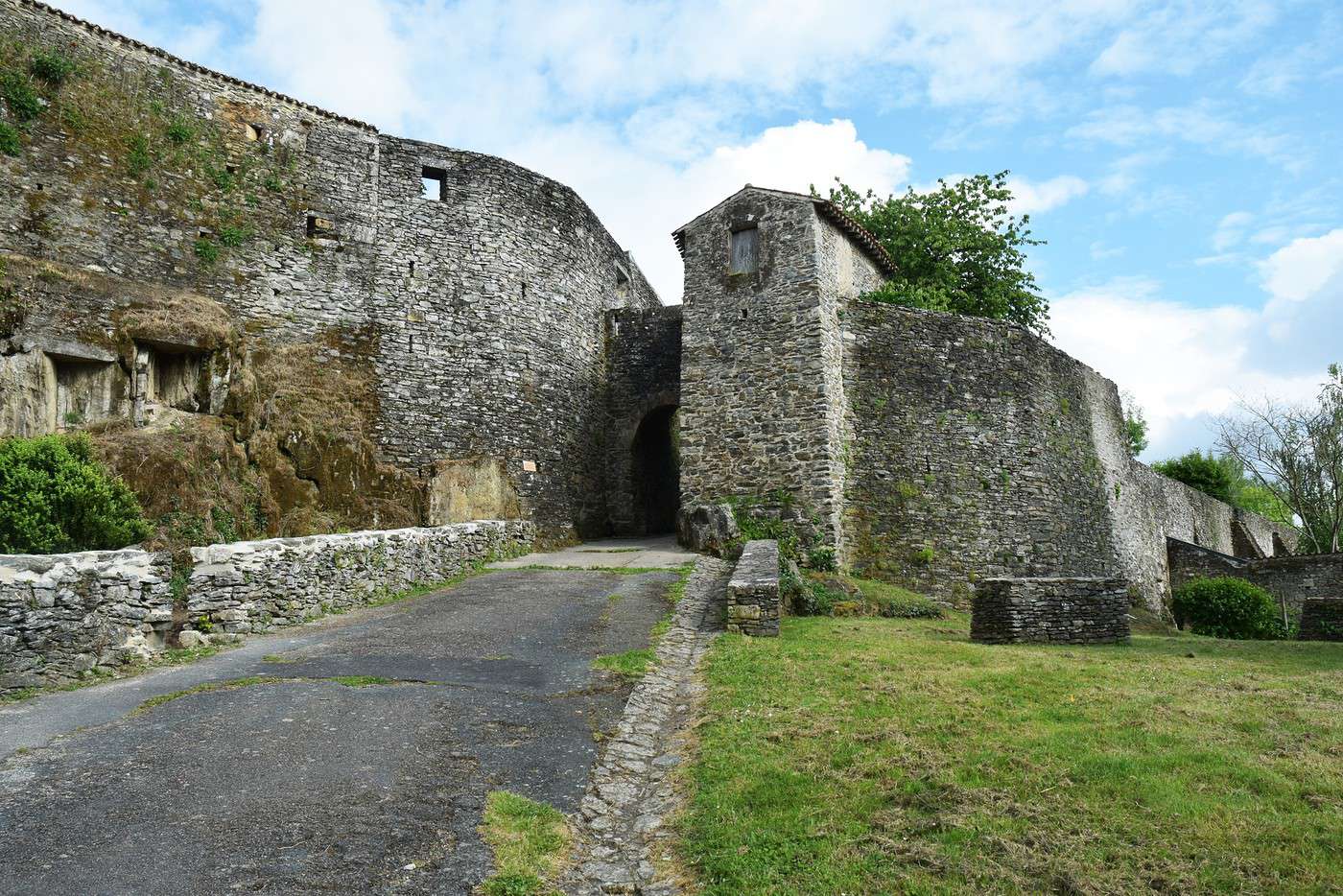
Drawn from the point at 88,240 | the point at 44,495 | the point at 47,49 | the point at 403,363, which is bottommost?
the point at 44,495

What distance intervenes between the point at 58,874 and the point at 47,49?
19.7 meters

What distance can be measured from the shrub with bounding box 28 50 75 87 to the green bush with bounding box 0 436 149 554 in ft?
33.9

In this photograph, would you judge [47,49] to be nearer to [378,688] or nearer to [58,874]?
[378,688]

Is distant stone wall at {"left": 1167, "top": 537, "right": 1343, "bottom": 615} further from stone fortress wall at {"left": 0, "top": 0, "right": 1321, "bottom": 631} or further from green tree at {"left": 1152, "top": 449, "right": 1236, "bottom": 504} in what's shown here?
green tree at {"left": 1152, "top": 449, "right": 1236, "bottom": 504}

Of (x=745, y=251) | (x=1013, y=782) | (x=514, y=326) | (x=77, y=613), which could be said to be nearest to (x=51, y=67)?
(x=514, y=326)

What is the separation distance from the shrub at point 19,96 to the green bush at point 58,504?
9.50 metres

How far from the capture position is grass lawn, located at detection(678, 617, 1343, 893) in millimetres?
4164

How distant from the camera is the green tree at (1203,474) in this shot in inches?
1674

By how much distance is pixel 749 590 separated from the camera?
1087 cm

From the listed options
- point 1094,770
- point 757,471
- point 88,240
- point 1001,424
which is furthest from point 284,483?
point 1001,424

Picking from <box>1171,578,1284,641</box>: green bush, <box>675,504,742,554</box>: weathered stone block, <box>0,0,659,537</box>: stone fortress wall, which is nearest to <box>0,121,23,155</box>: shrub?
<box>0,0,659,537</box>: stone fortress wall

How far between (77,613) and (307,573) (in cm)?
359

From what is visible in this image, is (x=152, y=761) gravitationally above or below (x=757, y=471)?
below

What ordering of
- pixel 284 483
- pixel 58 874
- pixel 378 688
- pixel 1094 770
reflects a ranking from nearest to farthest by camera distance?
pixel 58 874
pixel 1094 770
pixel 378 688
pixel 284 483
